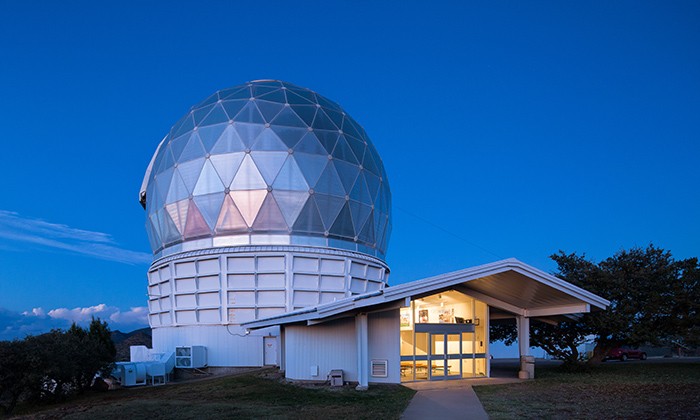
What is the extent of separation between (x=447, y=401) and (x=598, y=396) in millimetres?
4736

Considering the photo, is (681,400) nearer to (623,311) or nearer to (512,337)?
(623,311)

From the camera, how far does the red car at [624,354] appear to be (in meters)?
36.4

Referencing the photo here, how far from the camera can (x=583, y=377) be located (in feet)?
73.4

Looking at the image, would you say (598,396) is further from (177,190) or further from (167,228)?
(167,228)

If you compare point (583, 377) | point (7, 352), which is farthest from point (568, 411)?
point (7, 352)

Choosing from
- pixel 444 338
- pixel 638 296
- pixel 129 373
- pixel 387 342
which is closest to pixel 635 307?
pixel 638 296

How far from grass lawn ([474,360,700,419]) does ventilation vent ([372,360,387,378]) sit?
3.41 metres

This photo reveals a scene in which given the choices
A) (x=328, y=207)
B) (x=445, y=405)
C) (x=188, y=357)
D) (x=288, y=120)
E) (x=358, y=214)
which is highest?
(x=288, y=120)

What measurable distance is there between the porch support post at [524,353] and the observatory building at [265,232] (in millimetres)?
50

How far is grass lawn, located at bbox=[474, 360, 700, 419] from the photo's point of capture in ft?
41.9

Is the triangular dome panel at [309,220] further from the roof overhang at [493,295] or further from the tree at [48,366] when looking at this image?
the tree at [48,366]

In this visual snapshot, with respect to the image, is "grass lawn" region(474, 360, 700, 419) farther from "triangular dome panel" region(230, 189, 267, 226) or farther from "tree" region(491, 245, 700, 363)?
"triangular dome panel" region(230, 189, 267, 226)

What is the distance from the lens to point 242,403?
16.2 meters

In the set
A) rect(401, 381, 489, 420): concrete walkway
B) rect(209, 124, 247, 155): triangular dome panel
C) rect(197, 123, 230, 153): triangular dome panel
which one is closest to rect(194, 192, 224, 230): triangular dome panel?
rect(209, 124, 247, 155): triangular dome panel
